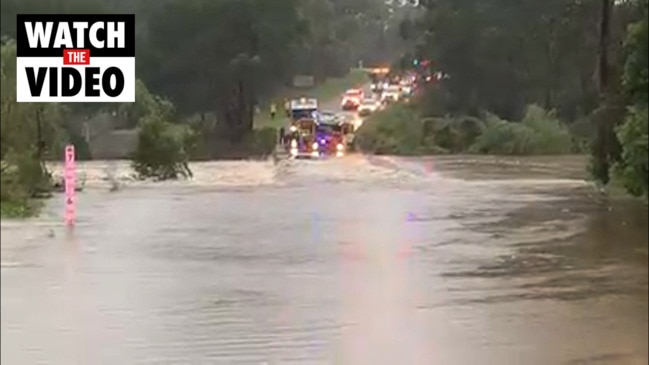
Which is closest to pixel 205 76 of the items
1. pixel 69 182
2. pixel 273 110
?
pixel 273 110

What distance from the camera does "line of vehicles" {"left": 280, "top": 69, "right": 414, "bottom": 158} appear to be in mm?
3334

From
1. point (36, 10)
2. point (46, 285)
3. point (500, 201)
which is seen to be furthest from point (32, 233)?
point (500, 201)

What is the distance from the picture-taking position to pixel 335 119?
11.2 feet

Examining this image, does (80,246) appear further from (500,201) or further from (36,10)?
(500,201)

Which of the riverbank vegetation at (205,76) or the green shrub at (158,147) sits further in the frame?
the green shrub at (158,147)

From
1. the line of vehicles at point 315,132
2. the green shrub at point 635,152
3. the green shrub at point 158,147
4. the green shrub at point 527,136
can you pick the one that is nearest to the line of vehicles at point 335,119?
the line of vehicles at point 315,132

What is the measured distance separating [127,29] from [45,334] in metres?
0.83

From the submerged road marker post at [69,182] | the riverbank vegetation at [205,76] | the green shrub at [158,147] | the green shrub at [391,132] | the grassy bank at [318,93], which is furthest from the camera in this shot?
the green shrub at [391,132]

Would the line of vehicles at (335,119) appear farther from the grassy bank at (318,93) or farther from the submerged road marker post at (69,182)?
the submerged road marker post at (69,182)

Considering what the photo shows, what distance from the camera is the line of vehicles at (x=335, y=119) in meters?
3.33

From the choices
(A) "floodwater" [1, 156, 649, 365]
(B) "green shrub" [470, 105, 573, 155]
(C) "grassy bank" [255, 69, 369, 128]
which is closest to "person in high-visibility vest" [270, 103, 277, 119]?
(C) "grassy bank" [255, 69, 369, 128]

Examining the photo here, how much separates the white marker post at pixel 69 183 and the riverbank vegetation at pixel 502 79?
0.96 meters

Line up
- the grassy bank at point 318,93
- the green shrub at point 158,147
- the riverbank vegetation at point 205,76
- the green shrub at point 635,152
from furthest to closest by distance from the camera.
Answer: the grassy bank at point 318,93, the green shrub at point 158,147, the riverbank vegetation at point 205,76, the green shrub at point 635,152

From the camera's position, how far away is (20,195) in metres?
2.52
